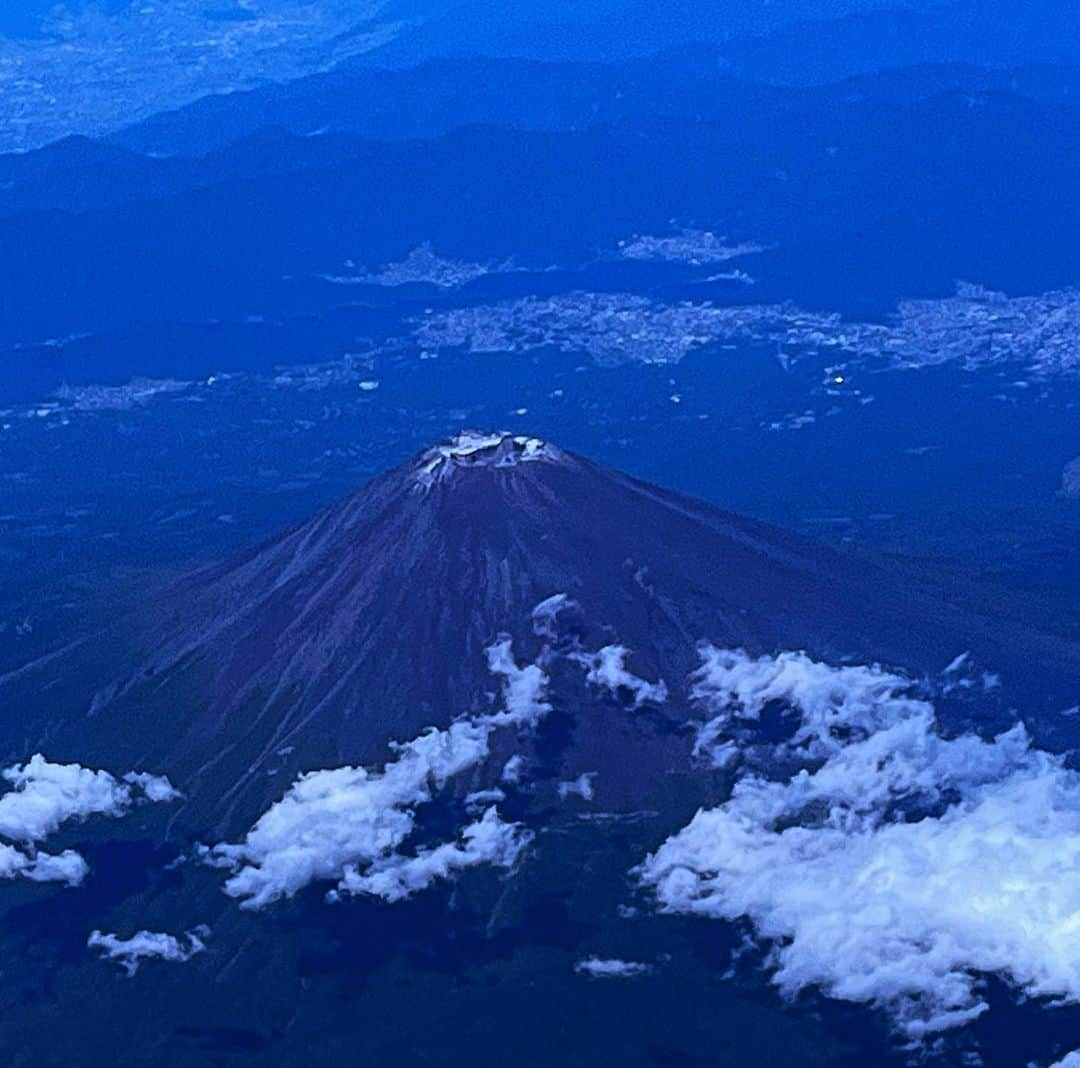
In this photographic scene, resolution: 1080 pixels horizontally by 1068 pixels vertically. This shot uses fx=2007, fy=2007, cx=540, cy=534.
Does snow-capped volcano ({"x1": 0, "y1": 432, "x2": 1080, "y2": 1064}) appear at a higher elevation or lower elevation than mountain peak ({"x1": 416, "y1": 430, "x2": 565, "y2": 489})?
lower

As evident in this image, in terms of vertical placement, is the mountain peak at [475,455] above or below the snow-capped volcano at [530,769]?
above

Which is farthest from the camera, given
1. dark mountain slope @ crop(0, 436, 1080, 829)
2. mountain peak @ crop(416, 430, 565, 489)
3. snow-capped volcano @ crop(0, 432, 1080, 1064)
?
mountain peak @ crop(416, 430, 565, 489)

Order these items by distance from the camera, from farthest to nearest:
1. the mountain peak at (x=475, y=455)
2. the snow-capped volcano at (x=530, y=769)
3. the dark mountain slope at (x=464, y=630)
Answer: the mountain peak at (x=475, y=455) → the dark mountain slope at (x=464, y=630) → the snow-capped volcano at (x=530, y=769)

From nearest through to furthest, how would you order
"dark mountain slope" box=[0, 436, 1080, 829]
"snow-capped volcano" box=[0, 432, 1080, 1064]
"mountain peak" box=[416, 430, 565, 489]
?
"snow-capped volcano" box=[0, 432, 1080, 1064]
"dark mountain slope" box=[0, 436, 1080, 829]
"mountain peak" box=[416, 430, 565, 489]

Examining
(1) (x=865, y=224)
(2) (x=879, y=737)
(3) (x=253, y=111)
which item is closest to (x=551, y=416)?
(1) (x=865, y=224)

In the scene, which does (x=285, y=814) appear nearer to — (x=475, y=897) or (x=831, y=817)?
(x=475, y=897)

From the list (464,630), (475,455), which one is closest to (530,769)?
(464,630)

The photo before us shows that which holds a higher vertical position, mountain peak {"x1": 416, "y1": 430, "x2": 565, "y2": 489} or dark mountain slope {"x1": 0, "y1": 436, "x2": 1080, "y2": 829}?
mountain peak {"x1": 416, "y1": 430, "x2": 565, "y2": 489}

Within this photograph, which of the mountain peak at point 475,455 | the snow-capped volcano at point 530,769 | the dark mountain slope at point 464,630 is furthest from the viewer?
the mountain peak at point 475,455

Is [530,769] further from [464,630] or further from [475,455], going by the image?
[475,455]

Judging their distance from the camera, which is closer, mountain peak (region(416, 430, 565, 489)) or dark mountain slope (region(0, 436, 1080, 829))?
dark mountain slope (region(0, 436, 1080, 829))
